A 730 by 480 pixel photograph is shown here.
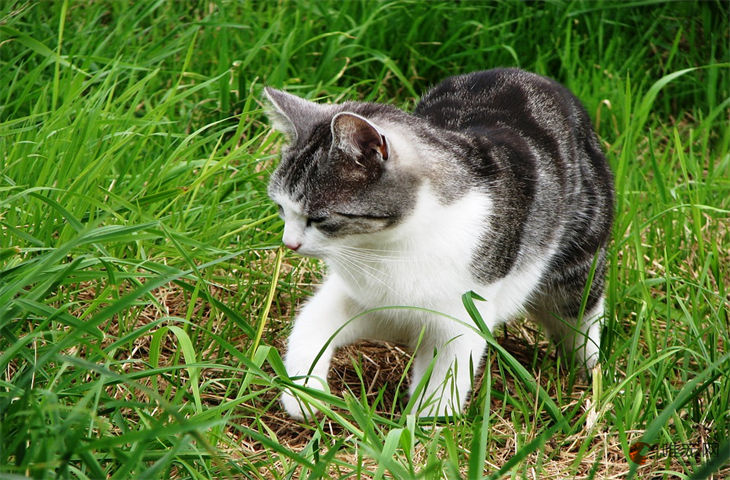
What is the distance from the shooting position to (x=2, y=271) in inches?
82.5

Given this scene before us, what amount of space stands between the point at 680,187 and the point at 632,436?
5.26 feet

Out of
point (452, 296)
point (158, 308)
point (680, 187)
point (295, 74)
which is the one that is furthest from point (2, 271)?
point (680, 187)

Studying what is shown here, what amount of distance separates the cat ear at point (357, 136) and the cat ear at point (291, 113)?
0.96 ft

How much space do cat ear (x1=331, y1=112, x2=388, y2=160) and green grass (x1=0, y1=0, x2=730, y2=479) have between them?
19.8 inches

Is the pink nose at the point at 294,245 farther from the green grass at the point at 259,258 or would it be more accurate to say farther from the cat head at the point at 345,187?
the green grass at the point at 259,258

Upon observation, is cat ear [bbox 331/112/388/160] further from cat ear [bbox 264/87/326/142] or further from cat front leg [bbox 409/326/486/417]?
cat front leg [bbox 409/326/486/417]

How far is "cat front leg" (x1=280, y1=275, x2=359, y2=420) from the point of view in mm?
2594

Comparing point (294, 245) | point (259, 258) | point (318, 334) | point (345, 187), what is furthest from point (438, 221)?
point (259, 258)

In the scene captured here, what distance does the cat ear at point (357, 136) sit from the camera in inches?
90.0

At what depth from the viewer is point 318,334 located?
266cm

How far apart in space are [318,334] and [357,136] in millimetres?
646

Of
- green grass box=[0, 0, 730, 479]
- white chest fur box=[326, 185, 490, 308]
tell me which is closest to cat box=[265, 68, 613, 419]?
white chest fur box=[326, 185, 490, 308]

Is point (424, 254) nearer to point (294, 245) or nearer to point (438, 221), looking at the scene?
point (438, 221)

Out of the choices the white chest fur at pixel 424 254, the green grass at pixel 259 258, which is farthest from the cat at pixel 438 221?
the green grass at pixel 259 258
